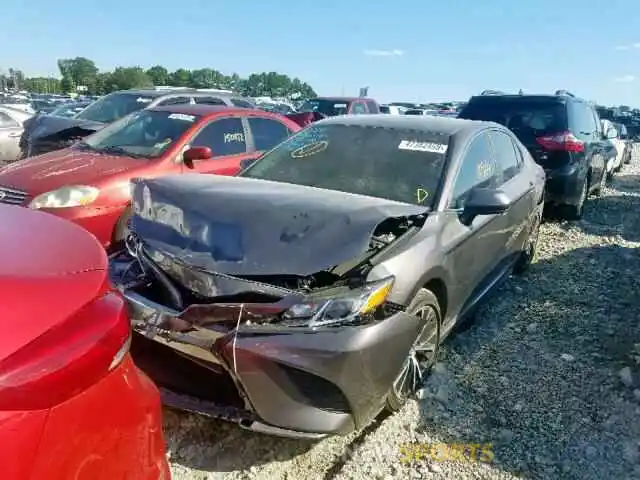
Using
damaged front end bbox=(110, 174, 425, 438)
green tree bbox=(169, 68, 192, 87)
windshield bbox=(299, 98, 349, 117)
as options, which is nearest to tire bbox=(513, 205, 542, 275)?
damaged front end bbox=(110, 174, 425, 438)

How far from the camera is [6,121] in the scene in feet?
38.3

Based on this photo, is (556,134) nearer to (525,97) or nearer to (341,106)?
(525,97)

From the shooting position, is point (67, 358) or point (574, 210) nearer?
point (67, 358)

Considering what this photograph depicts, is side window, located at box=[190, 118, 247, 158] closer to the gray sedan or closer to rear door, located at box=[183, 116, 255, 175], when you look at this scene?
rear door, located at box=[183, 116, 255, 175]

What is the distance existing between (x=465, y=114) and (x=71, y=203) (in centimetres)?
551

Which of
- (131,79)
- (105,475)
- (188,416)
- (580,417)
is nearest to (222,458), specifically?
(188,416)

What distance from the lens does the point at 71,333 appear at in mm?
1304

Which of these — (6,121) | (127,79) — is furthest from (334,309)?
(127,79)

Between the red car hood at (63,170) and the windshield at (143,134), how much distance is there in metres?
0.21

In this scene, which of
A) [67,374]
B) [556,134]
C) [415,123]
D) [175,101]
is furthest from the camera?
[175,101]

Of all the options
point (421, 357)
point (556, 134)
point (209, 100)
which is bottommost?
point (421, 357)

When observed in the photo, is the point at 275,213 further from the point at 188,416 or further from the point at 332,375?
the point at 188,416

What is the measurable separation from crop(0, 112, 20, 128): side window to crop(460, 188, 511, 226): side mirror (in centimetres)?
1128

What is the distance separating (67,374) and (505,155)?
409 cm
